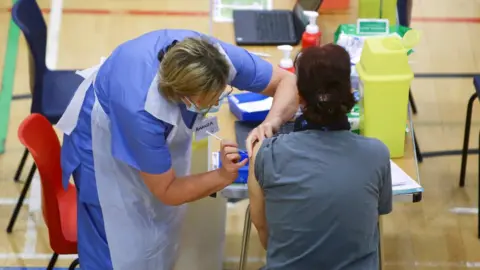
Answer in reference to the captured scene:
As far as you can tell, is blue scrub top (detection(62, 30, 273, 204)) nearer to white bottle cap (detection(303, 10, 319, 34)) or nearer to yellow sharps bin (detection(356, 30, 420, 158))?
yellow sharps bin (detection(356, 30, 420, 158))

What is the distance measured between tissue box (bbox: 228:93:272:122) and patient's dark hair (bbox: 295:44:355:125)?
650 mm

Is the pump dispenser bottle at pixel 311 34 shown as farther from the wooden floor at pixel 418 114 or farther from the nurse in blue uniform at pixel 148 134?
the nurse in blue uniform at pixel 148 134

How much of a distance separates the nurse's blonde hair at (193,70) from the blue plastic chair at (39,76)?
116 centimetres

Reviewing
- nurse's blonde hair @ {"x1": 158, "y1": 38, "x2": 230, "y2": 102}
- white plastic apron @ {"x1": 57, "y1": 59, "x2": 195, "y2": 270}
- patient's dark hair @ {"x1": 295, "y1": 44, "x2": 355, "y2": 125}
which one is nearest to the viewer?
patient's dark hair @ {"x1": 295, "y1": 44, "x2": 355, "y2": 125}

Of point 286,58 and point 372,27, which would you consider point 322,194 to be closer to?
point 286,58

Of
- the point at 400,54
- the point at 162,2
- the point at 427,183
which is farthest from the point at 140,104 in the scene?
the point at 162,2

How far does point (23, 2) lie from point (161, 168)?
4.38 ft

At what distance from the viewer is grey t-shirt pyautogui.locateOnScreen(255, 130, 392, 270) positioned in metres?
1.84

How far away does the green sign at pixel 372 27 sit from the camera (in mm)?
2801

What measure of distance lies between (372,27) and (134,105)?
1123mm

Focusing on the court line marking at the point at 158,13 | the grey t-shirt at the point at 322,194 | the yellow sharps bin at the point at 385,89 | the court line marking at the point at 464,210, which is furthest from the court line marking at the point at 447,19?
the grey t-shirt at the point at 322,194

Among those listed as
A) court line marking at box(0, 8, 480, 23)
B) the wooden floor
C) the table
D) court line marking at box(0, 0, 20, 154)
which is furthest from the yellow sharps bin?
court line marking at box(0, 8, 480, 23)

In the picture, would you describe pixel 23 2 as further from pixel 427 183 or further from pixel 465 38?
pixel 465 38

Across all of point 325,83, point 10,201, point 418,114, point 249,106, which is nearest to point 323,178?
point 325,83
